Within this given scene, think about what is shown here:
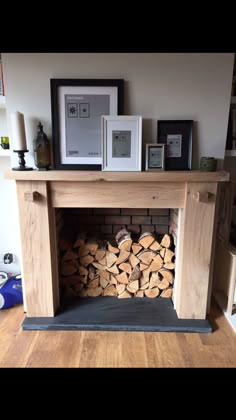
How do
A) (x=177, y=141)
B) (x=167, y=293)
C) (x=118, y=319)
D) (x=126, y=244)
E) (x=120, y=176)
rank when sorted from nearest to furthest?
(x=120, y=176) < (x=177, y=141) < (x=118, y=319) < (x=126, y=244) < (x=167, y=293)

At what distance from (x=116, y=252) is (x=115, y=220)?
→ 24cm

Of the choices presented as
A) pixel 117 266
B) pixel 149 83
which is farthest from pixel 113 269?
pixel 149 83

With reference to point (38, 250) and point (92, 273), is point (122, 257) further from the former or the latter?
point (38, 250)

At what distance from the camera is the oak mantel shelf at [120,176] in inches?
58.8

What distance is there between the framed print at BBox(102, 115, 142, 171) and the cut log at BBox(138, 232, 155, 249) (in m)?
0.48

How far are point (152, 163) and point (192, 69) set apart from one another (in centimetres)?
57

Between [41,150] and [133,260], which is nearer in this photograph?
[41,150]

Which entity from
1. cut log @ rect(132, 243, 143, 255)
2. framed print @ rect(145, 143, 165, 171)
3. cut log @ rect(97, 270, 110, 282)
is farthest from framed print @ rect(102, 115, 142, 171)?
cut log @ rect(97, 270, 110, 282)

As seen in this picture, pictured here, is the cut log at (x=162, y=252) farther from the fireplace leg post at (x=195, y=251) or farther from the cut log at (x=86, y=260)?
the cut log at (x=86, y=260)

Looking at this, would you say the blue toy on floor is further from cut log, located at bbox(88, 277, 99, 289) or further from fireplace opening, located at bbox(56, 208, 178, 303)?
cut log, located at bbox(88, 277, 99, 289)

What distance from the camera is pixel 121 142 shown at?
1547mm
